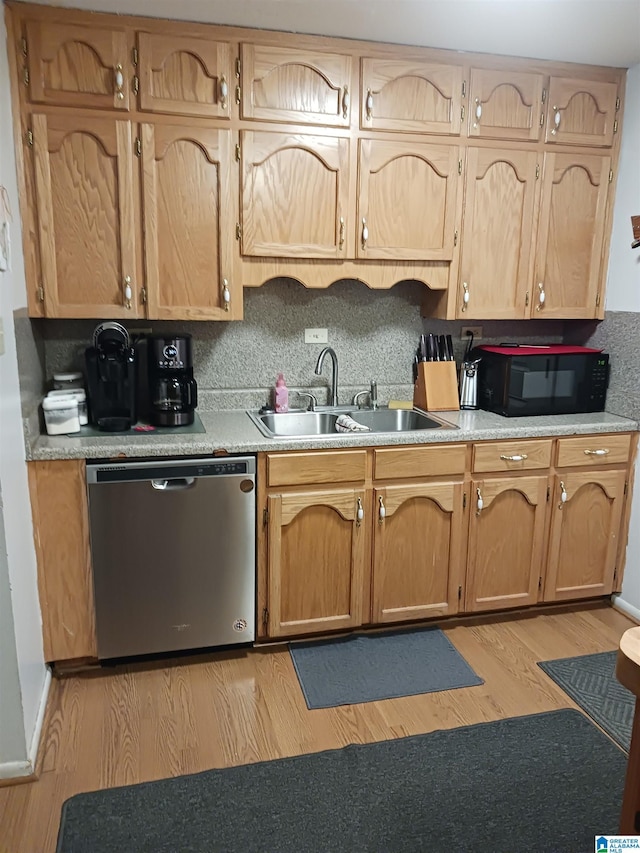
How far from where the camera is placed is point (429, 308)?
295 cm

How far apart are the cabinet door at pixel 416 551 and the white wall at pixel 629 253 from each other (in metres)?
0.86

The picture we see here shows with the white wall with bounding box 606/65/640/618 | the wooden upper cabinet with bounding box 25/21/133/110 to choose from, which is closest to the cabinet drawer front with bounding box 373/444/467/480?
the white wall with bounding box 606/65/640/618

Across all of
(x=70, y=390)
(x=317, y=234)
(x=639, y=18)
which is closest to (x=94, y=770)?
(x=70, y=390)

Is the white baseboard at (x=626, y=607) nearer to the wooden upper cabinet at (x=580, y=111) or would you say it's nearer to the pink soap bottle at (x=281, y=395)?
the pink soap bottle at (x=281, y=395)

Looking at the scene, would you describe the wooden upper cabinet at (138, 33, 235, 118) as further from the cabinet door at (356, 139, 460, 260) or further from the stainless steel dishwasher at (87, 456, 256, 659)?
the stainless steel dishwasher at (87, 456, 256, 659)

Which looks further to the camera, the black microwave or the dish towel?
the black microwave

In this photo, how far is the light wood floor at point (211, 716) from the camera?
1.91 metres

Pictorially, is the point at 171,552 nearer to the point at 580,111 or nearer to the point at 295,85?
the point at 295,85

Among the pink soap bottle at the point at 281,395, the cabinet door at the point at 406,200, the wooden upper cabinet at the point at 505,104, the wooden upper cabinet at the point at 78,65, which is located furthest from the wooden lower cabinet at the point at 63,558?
the wooden upper cabinet at the point at 505,104

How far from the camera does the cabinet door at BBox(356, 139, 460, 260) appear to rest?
2562mm

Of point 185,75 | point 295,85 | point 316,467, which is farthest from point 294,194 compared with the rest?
point 316,467

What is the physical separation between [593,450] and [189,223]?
6.37 feet

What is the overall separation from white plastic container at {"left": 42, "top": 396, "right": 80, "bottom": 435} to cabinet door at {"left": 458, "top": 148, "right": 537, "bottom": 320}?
5.42ft

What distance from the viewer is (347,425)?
2795mm
